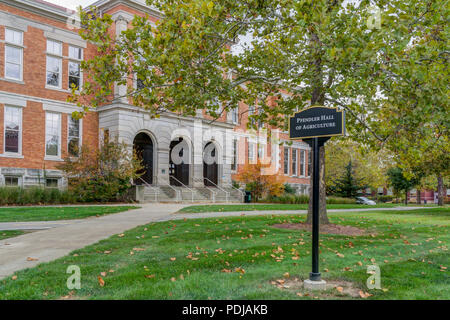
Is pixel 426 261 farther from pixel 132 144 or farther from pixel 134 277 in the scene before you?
pixel 132 144

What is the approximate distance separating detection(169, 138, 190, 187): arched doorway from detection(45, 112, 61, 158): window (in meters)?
8.43

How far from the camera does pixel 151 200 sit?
23.8m

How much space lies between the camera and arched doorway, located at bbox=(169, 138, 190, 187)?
97.3ft

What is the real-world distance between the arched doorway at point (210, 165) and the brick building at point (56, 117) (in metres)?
2.35

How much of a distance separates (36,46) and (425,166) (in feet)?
77.8

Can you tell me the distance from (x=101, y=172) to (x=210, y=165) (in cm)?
1256

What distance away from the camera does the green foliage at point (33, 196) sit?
714 inches

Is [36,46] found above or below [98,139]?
above

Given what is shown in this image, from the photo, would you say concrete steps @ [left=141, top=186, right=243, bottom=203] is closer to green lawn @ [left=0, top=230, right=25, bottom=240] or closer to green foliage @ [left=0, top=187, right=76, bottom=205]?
green foliage @ [left=0, top=187, right=76, bottom=205]

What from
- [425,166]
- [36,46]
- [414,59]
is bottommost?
[425,166]

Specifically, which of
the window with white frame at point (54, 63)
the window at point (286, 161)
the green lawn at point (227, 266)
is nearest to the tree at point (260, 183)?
the window at point (286, 161)
